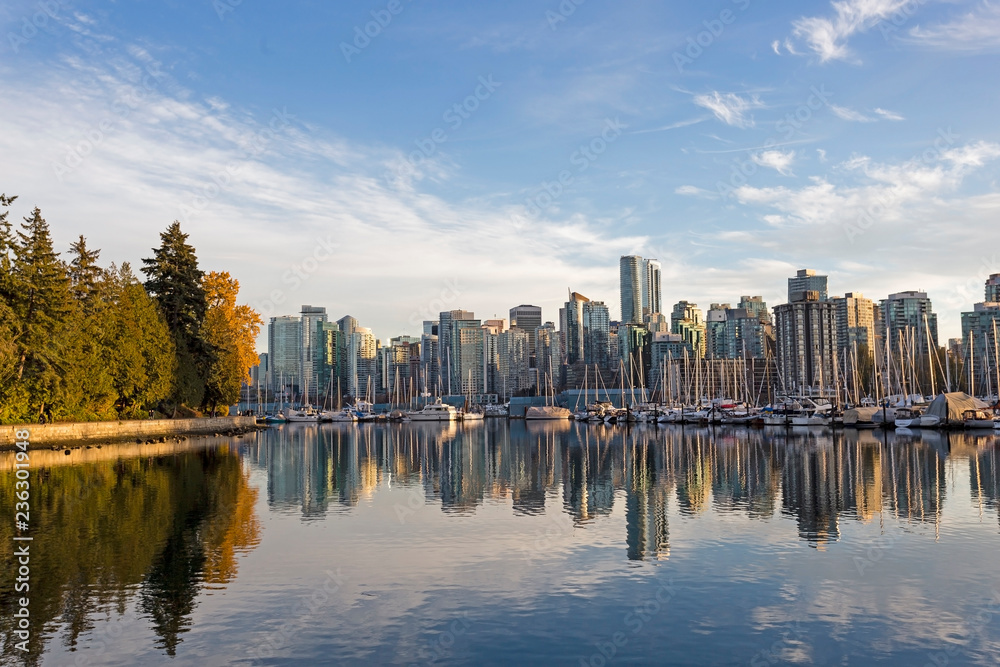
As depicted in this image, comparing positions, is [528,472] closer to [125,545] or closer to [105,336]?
[125,545]

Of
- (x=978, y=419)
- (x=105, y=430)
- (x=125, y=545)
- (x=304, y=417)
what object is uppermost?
(x=105, y=430)

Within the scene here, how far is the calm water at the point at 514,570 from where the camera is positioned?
16656mm

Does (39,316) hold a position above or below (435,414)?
above

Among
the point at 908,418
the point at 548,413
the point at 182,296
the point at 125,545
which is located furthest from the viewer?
the point at 548,413

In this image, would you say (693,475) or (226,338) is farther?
(226,338)

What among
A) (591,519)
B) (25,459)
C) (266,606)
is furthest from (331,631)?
(25,459)

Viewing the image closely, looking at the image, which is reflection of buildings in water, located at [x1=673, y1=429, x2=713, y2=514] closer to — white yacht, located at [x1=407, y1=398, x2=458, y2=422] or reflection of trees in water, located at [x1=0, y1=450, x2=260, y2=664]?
reflection of trees in water, located at [x1=0, y1=450, x2=260, y2=664]

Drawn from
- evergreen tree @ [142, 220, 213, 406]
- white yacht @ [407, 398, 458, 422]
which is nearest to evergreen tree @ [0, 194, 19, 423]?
evergreen tree @ [142, 220, 213, 406]

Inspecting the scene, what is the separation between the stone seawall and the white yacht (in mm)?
87122

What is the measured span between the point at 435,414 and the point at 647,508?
149 meters

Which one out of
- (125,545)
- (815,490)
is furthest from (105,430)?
(815,490)

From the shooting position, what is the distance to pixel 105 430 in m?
69.5

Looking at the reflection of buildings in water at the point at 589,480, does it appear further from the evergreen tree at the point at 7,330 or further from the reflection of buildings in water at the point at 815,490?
the evergreen tree at the point at 7,330

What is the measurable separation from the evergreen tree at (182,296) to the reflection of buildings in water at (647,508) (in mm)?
49137
